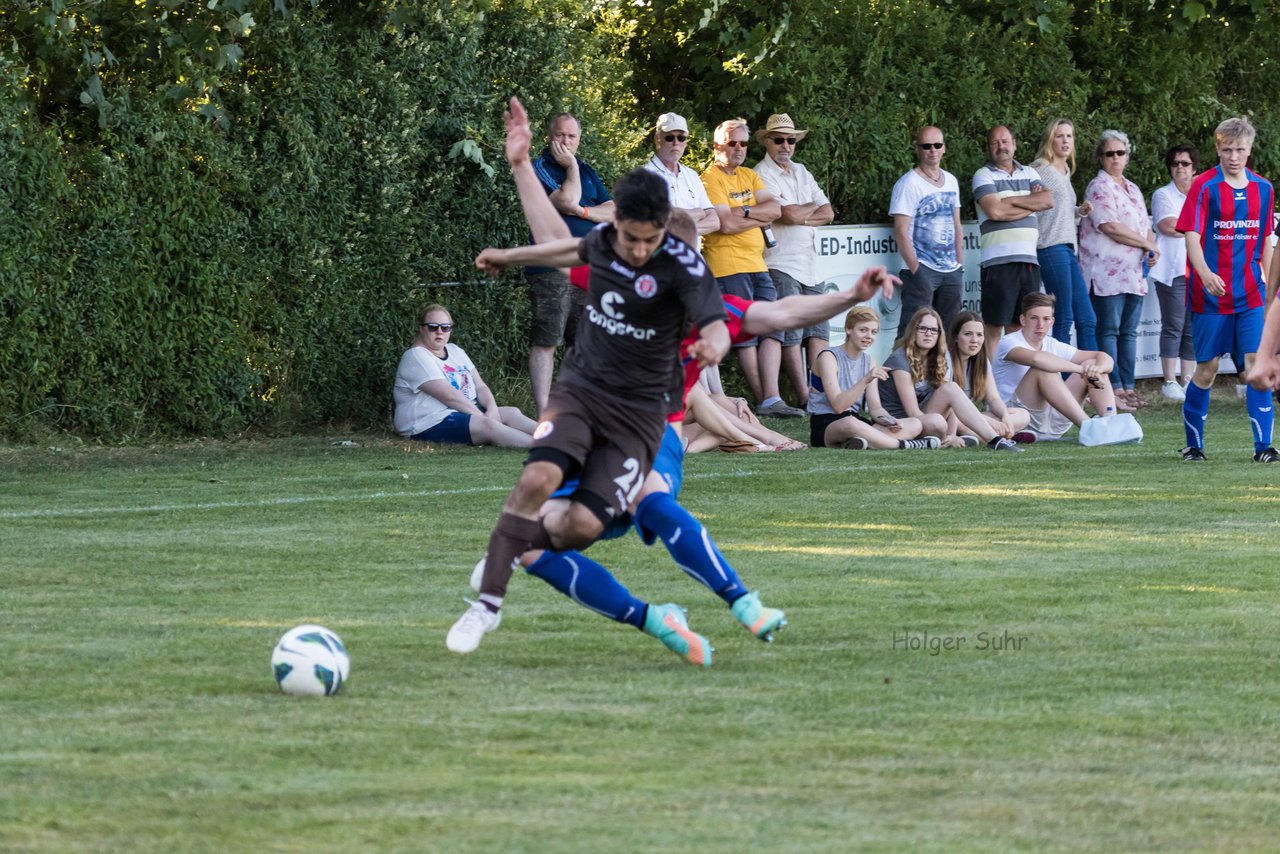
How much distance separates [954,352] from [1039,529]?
5333mm

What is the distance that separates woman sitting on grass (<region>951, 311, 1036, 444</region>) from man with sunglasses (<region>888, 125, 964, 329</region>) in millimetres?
2515

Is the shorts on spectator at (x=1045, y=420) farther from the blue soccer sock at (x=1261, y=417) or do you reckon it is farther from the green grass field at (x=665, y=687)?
the green grass field at (x=665, y=687)

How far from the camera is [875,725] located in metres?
5.68

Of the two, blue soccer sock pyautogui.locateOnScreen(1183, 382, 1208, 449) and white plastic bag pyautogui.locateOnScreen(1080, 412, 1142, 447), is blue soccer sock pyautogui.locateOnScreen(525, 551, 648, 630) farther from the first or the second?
white plastic bag pyautogui.locateOnScreen(1080, 412, 1142, 447)

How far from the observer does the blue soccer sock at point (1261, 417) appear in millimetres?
13312

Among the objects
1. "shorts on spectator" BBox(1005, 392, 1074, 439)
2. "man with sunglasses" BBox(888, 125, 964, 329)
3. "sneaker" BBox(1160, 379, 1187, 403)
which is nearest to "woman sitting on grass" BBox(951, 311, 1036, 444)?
"shorts on spectator" BBox(1005, 392, 1074, 439)

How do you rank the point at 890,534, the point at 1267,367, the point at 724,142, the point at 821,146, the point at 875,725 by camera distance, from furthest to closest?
the point at 821,146 → the point at 724,142 → the point at 890,534 → the point at 1267,367 → the point at 875,725

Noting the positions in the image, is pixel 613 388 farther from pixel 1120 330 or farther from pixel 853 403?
pixel 1120 330

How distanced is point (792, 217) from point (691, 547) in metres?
10.6

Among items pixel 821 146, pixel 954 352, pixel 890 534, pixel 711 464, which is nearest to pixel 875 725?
pixel 890 534

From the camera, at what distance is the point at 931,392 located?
15195 millimetres

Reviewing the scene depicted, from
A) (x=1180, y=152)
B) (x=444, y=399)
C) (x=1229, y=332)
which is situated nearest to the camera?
(x=1229, y=332)

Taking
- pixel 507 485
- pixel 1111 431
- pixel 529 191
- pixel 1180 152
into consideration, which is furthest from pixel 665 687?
pixel 1180 152

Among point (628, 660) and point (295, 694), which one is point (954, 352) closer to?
point (628, 660)
